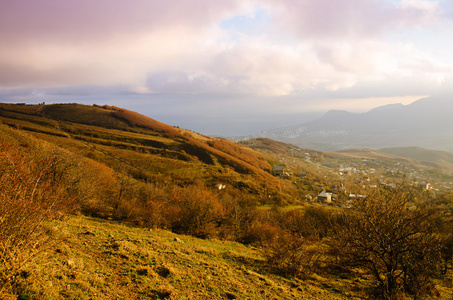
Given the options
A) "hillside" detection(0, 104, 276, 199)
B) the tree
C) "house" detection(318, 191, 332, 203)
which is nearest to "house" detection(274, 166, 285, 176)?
"hillside" detection(0, 104, 276, 199)

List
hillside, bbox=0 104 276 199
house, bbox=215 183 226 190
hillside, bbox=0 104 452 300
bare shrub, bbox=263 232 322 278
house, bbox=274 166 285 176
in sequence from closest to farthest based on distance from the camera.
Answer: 1. hillside, bbox=0 104 452 300
2. bare shrub, bbox=263 232 322 278
3. house, bbox=215 183 226 190
4. hillside, bbox=0 104 276 199
5. house, bbox=274 166 285 176

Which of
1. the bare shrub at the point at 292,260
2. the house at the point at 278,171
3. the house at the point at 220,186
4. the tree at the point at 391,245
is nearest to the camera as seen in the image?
the tree at the point at 391,245

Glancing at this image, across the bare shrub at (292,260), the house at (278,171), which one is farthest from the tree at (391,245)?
the house at (278,171)

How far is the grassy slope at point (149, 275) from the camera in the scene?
6.68 meters

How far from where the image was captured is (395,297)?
10953mm

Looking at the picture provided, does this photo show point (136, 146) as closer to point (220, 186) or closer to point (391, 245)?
point (220, 186)

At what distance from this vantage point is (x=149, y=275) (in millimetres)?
8914

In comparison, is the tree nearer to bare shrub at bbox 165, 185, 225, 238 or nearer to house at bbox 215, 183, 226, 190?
bare shrub at bbox 165, 185, 225, 238

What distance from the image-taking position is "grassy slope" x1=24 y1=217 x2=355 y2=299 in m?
6.68

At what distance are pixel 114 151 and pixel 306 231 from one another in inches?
2785

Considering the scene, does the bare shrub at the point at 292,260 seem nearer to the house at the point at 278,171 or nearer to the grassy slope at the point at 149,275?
the grassy slope at the point at 149,275

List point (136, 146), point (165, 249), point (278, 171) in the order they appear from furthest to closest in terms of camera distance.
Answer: point (278, 171), point (136, 146), point (165, 249)

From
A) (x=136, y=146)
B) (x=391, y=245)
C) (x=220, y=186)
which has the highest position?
(x=136, y=146)

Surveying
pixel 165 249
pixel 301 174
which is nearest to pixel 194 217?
pixel 165 249
